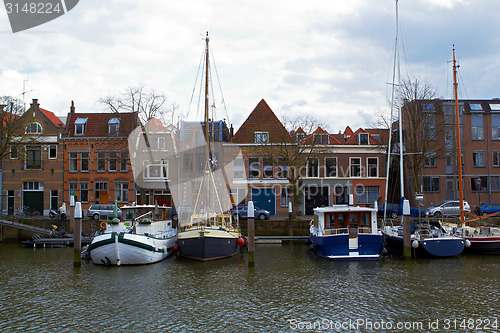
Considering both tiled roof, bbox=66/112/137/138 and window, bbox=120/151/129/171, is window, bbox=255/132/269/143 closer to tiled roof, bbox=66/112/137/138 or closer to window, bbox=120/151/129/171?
window, bbox=120/151/129/171

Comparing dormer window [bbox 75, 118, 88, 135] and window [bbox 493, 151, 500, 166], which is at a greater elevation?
dormer window [bbox 75, 118, 88, 135]

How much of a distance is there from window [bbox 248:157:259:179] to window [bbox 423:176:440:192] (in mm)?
18014

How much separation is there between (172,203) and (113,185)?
20.6ft

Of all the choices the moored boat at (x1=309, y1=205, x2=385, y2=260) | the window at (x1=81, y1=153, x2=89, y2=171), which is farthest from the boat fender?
the window at (x1=81, y1=153, x2=89, y2=171)

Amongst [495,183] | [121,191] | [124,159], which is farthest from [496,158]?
[121,191]

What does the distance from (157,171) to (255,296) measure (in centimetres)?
2972

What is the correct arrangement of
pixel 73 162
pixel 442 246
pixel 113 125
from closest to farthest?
pixel 442 246
pixel 73 162
pixel 113 125

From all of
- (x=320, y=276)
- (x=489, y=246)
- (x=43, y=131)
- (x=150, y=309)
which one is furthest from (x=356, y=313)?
(x=43, y=131)

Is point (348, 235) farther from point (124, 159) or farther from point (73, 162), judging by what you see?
point (73, 162)

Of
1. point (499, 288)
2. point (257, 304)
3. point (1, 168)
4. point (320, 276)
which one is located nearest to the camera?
point (257, 304)

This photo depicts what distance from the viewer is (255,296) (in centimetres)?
1739

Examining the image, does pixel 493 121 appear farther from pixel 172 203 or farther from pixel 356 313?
pixel 356 313

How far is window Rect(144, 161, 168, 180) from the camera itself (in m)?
44.8

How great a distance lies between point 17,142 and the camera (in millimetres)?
36438
